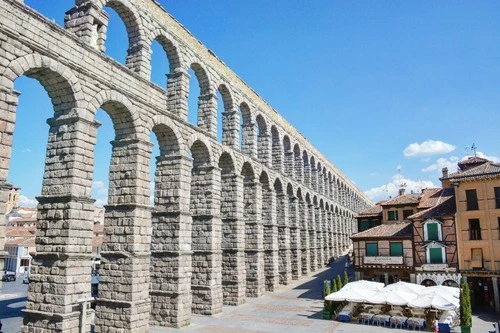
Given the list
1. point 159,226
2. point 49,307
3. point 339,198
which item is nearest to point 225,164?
point 159,226

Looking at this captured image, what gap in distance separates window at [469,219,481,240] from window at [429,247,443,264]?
2253mm

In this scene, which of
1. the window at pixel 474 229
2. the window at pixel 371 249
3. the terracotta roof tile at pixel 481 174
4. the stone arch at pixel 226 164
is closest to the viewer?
the terracotta roof tile at pixel 481 174

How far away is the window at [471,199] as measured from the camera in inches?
1071

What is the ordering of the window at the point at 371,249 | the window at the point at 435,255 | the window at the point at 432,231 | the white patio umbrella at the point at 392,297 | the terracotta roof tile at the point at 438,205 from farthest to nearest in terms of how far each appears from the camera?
the window at the point at 371,249 → the terracotta roof tile at the point at 438,205 → the window at the point at 432,231 → the window at the point at 435,255 → the white patio umbrella at the point at 392,297

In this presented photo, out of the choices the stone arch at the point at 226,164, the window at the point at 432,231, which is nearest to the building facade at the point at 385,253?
the window at the point at 432,231

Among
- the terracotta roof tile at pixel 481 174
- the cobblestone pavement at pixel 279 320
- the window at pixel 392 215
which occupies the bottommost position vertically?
the cobblestone pavement at pixel 279 320

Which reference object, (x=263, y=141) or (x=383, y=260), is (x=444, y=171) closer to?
(x=383, y=260)

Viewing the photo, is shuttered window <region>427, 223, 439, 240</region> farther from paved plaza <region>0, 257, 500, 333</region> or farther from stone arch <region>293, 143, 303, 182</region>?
stone arch <region>293, 143, 303, 182</region>

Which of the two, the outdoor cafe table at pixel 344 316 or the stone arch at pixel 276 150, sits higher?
the stone arch at pixel 276 150

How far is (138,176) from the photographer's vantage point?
17906 millimetres

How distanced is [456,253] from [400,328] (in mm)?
9306

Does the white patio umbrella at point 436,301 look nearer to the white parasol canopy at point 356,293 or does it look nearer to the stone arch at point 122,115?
the white parasol canopy at point 356,293

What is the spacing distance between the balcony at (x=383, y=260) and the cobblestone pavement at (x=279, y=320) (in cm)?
477

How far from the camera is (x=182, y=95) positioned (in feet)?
73.4
